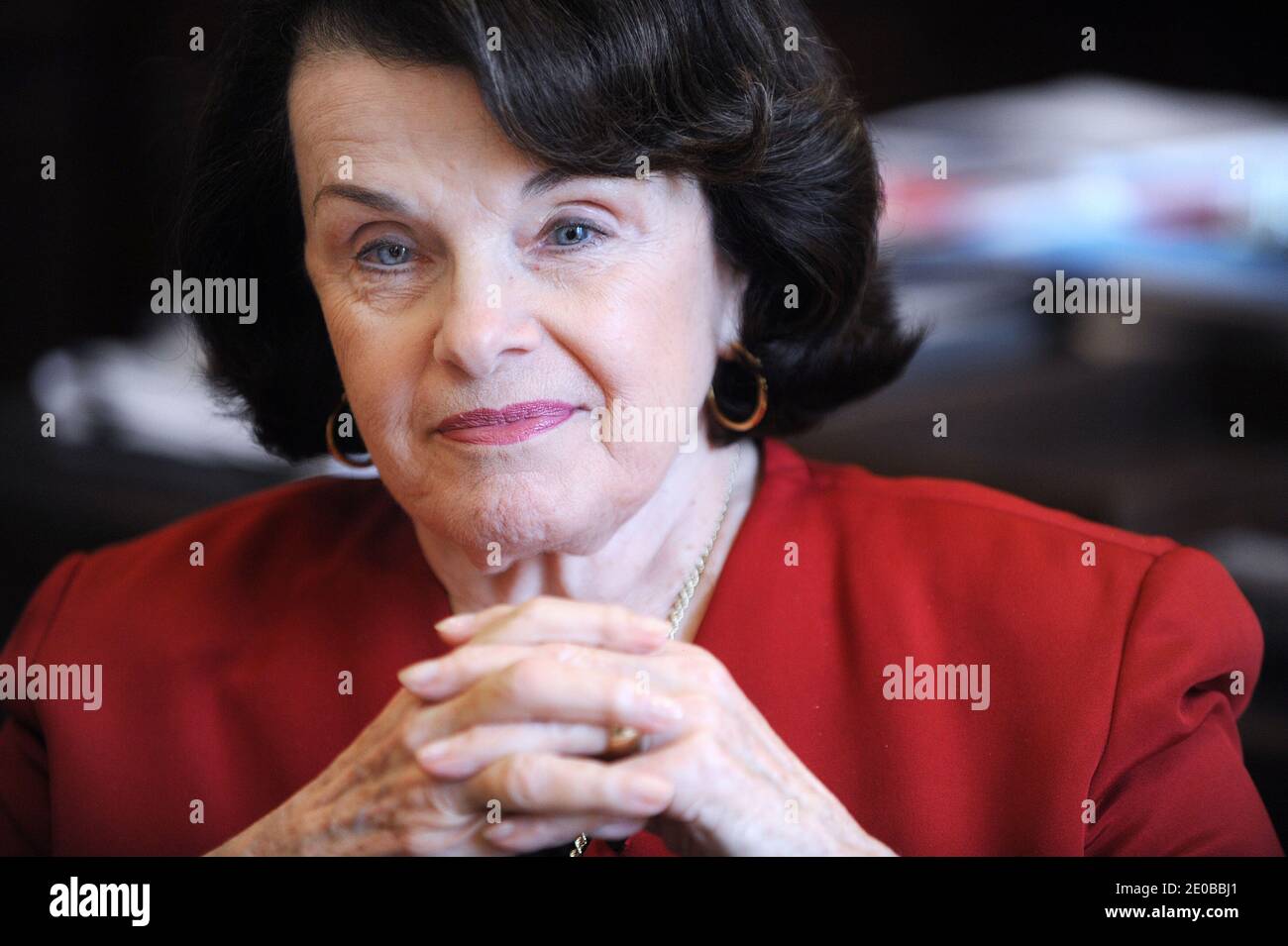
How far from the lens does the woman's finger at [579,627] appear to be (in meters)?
1.06

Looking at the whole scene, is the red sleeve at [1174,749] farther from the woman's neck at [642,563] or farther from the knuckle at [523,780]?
the knuckle at [523,780]

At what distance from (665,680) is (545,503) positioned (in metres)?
0.22

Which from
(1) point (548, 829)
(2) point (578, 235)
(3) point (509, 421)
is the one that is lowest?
(1) point (548, 829)

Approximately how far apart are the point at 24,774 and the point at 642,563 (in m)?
0.69

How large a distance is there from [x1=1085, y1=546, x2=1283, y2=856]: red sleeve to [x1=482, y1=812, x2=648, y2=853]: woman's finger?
0.44 m

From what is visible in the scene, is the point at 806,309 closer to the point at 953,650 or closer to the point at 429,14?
the point at 953,650

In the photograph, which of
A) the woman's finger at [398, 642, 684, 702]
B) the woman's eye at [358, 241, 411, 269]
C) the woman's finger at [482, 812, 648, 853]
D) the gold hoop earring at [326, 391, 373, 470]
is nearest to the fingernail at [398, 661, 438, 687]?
the woman's finger at [398, 642, 684, 702]

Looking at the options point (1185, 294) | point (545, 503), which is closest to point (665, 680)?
point (545, 503)

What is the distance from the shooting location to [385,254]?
1.22 m

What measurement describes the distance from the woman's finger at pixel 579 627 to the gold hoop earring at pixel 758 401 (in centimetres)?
41

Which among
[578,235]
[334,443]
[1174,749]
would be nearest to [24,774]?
[334,443]

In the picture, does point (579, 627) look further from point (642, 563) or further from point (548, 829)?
point (642, 563)

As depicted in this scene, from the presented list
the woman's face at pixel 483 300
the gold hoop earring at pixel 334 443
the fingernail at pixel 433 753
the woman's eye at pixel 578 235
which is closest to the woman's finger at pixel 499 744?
the fingernail at pixel 433 753

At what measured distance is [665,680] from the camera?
105 centimetres
